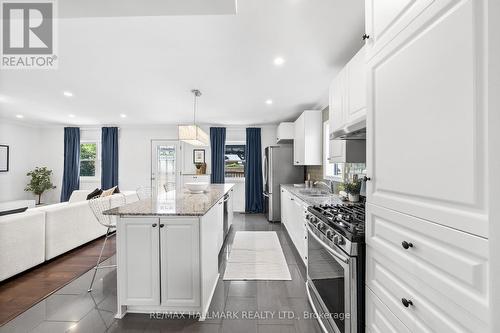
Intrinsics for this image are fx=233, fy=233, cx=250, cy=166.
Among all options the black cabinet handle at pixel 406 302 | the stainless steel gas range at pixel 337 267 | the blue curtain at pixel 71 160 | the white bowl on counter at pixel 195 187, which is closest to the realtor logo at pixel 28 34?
the white bowl on counter at pixel 195 187

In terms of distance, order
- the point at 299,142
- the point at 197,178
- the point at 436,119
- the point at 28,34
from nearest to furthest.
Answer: the point at 436,119 → the point at 28,34 → the point at 299,142 → the point at 197,178

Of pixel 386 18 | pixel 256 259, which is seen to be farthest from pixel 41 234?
pixel 386 18

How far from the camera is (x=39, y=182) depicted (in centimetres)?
640

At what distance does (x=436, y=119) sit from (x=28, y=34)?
10.7 feet

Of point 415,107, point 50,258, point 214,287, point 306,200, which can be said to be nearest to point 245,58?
point 306,200

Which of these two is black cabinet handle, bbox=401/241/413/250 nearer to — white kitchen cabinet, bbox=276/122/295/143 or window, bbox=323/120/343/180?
window, bbox=323/120/343/180

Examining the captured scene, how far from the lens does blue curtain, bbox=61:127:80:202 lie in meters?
6.77

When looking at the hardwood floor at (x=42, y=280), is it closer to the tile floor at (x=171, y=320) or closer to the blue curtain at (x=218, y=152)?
the tile floor at (x=171, y=320)

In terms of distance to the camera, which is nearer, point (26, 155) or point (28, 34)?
point (28, 34)

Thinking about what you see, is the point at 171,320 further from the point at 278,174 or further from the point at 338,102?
the point at 278,174

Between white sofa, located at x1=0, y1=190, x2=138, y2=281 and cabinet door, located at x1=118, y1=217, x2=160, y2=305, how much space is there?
159 cm

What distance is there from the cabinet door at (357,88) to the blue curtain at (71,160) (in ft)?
24.9

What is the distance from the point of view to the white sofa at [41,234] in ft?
8.23

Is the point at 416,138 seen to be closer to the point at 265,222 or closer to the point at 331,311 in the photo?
the point at 331,311
